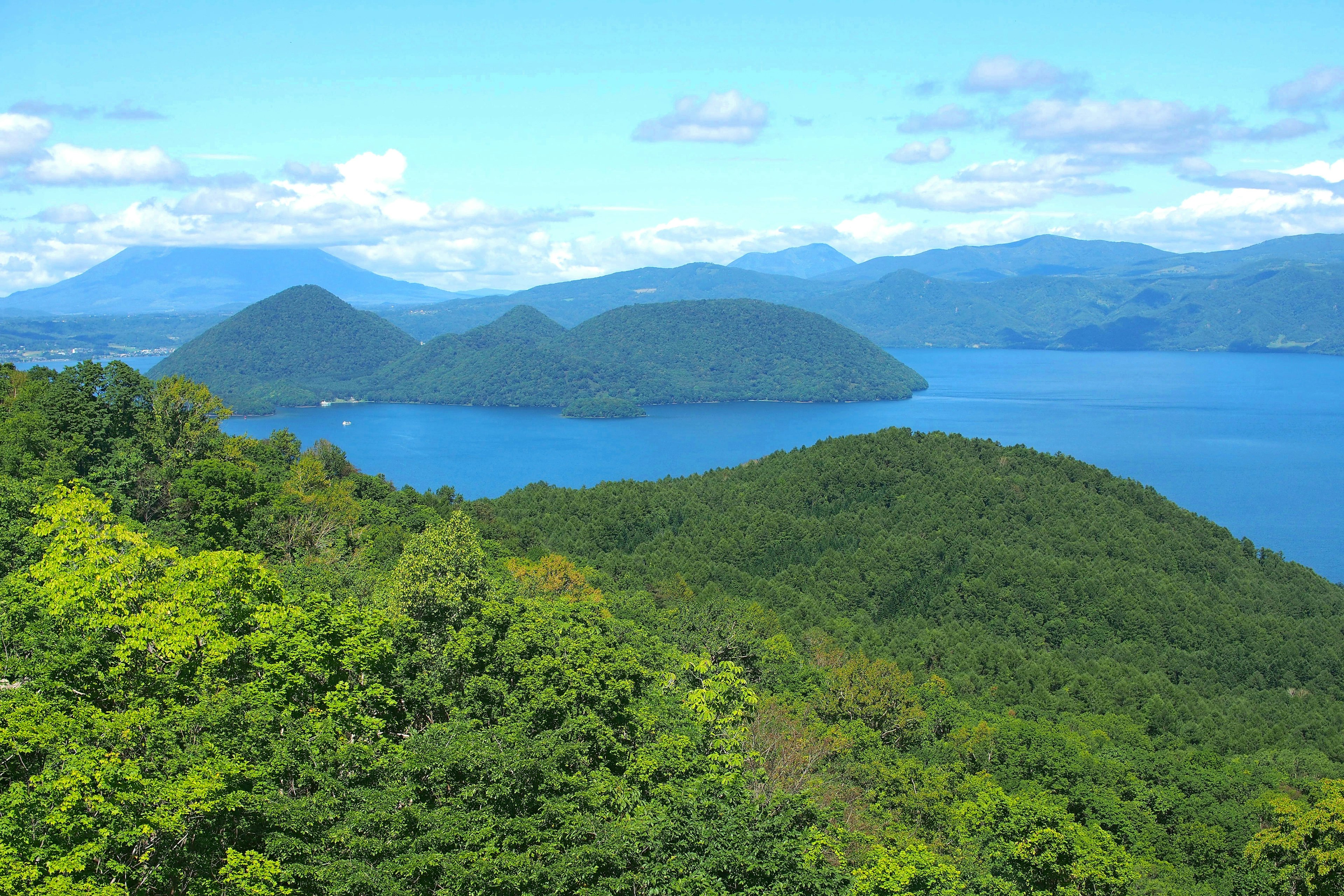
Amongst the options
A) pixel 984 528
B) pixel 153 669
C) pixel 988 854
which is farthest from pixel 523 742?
pixel 984 528

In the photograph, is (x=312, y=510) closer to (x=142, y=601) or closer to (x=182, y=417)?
(x=182, y=417)

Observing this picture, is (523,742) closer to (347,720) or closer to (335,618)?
(347,720)

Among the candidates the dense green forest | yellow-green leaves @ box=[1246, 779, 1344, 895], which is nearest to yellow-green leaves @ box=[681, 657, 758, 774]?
the dense green forest

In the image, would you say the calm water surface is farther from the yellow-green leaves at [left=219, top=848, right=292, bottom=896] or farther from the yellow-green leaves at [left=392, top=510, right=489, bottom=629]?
the yellow-green leaves at [left=219, top=848, right=292, bottom=896]

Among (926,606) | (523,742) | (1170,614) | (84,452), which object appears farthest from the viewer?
(926,606)

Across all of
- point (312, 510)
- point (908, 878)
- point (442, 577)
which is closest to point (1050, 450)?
point (312, 510)

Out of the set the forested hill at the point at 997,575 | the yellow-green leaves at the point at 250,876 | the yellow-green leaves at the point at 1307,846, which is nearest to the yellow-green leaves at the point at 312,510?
the forested hill at the point at 997,575
